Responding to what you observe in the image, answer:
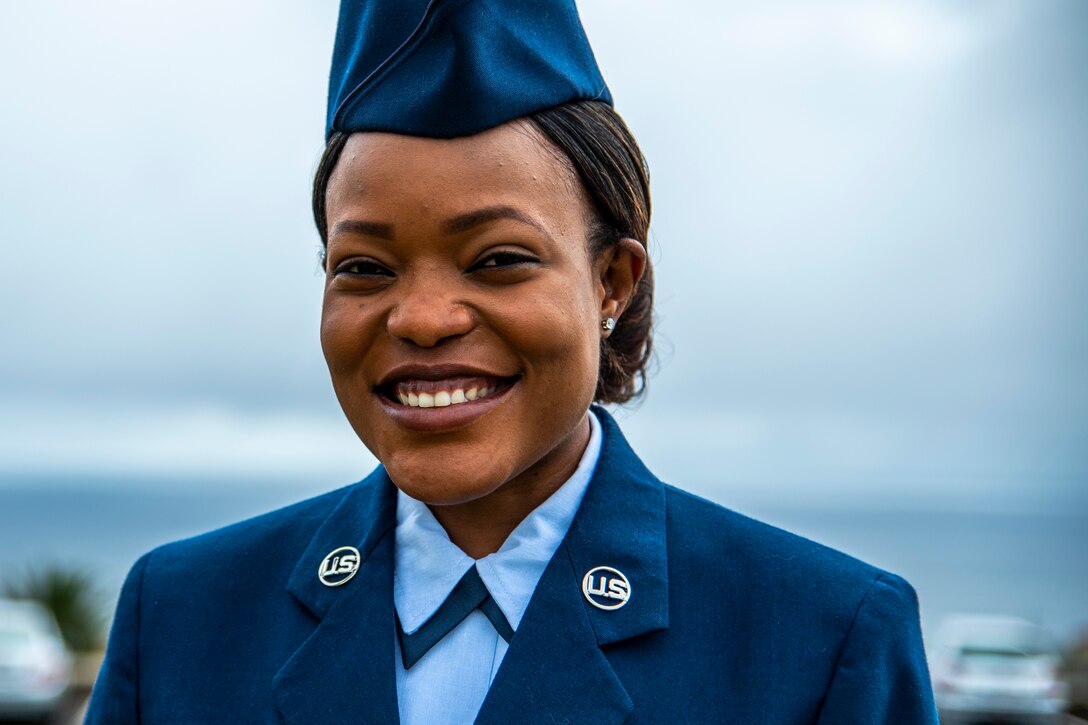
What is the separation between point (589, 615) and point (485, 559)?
0.64ft

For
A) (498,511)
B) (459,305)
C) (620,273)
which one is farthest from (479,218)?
(498,511)

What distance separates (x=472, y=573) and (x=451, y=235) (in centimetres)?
57

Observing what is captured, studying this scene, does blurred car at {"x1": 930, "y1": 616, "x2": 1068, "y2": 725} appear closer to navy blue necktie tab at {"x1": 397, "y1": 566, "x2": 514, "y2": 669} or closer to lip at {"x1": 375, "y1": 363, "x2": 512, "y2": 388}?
navy blue necktie tab at {"x1": 397, "y1": 566, "x2": 514, "y2": 669}

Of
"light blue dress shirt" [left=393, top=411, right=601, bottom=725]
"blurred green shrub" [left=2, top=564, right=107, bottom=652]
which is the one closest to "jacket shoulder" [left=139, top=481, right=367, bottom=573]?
"light blue dress shirt" [left=393, top=411, right=601, bottom=725]

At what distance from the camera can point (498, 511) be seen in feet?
6.93

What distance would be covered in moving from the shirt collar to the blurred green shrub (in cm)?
1801

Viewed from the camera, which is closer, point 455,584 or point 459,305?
point 459,305

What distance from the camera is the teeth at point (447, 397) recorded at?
6.26 feet

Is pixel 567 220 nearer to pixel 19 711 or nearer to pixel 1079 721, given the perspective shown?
pixel 1079 721

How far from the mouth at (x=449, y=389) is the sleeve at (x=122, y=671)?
693mm

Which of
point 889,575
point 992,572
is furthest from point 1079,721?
point 992,572

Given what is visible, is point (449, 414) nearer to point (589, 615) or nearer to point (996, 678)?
point (589, 615)

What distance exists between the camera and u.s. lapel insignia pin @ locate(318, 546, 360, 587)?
84.3 inches

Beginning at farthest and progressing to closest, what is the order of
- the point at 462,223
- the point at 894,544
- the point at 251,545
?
the point at 894,544 → the point at 251,545 → the point at 462,223
